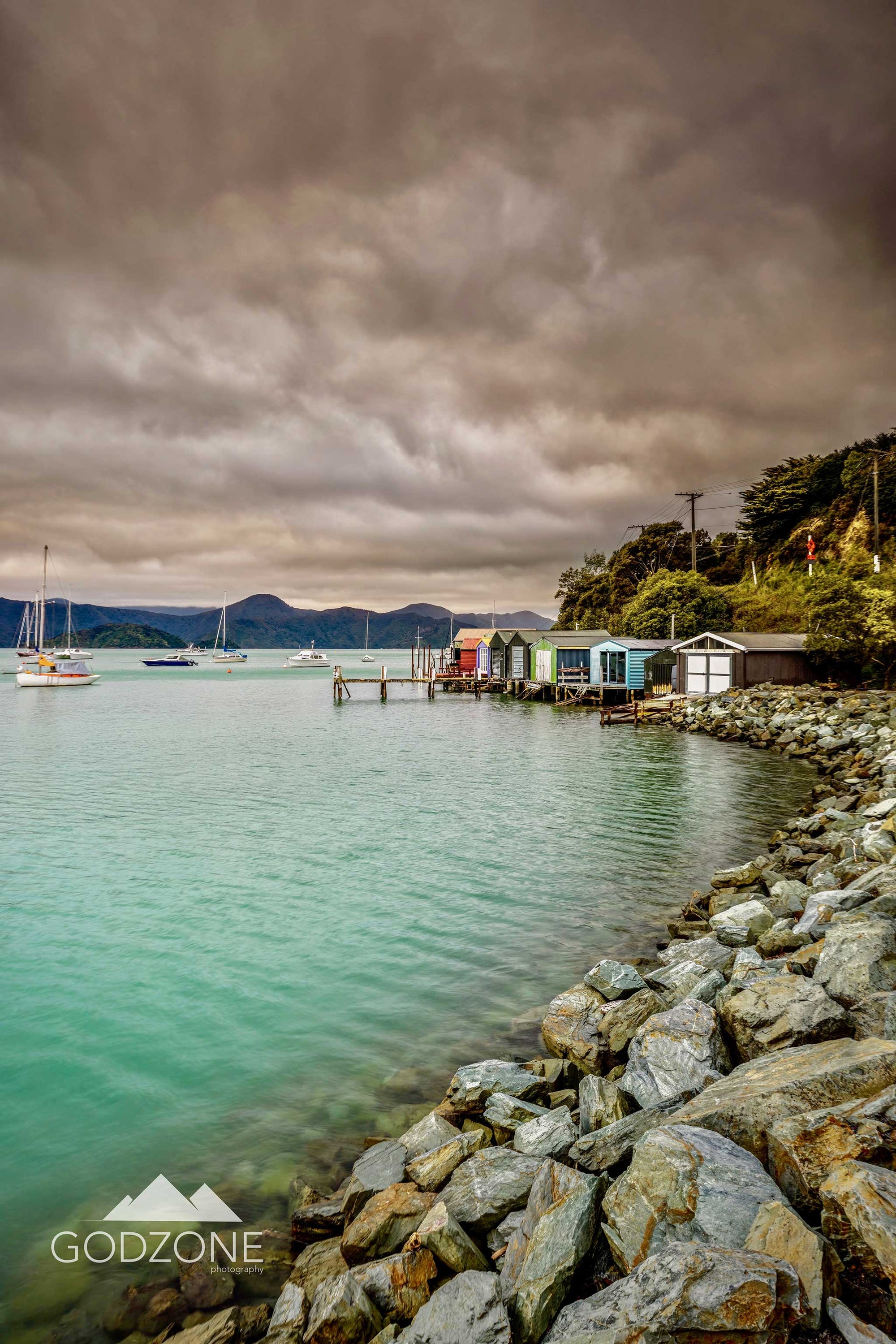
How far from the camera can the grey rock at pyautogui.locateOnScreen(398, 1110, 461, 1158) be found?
5.13m

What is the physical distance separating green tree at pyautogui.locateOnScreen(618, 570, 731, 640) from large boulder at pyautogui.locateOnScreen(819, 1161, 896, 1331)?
53.2m

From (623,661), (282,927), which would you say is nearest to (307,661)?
(623,661)

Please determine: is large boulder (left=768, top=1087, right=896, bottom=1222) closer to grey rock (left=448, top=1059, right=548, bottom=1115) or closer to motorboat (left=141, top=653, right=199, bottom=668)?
grey rock (left=448, top=1059, right=548, bottom=1115)

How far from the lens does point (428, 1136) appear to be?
5.23 metres

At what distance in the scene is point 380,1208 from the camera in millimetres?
4406

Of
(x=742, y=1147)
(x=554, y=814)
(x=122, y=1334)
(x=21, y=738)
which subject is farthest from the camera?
(x=21, y=738)

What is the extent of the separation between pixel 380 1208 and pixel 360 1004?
406cm

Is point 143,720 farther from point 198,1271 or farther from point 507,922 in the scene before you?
point 198,1271

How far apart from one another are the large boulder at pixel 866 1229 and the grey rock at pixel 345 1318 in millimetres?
2428

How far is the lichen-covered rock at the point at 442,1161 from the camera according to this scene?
4.68m

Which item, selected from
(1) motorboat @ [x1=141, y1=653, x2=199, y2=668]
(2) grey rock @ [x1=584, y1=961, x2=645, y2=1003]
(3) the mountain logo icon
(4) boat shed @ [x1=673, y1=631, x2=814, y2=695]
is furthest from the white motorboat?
(3) the mountain logo icon

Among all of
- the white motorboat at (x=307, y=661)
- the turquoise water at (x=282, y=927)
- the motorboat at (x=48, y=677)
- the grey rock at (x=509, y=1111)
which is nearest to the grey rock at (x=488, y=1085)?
the grey rock at (x=509, y=1111)

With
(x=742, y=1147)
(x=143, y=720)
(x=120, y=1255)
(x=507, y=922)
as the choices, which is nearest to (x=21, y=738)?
(x=143, y=720)

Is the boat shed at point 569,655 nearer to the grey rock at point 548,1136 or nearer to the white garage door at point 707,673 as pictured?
the white garage door at point 707,673
